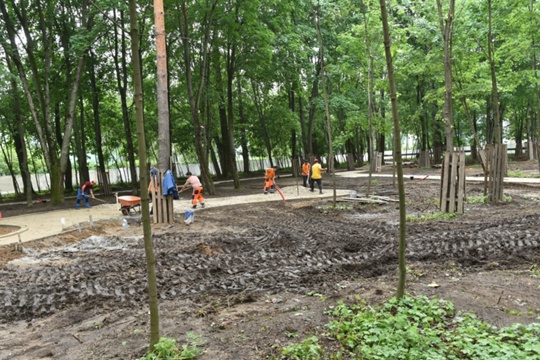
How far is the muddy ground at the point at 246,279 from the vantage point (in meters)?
4.16

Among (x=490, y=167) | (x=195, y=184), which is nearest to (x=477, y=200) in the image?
(x=490, y=167)

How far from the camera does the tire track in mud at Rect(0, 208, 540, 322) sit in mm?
5812

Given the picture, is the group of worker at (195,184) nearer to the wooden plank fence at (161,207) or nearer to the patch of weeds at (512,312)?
the wooden plank fence at (161,207)

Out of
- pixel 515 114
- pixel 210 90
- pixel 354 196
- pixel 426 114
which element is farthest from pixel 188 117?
pixel 515 114

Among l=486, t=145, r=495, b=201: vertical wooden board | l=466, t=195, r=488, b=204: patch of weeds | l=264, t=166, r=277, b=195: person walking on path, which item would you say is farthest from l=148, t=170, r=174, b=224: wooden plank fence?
l=486, t=145, r=495, b=201: vertical wooden board

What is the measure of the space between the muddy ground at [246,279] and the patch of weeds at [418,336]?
239mm

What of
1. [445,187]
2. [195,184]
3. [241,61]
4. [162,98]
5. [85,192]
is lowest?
[445,187]

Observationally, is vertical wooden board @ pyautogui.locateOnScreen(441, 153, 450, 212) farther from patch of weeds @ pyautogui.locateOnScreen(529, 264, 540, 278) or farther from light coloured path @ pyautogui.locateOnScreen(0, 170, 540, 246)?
light coloured path @ pyautogui.locateOnScreen(0, 170, 540, 246)

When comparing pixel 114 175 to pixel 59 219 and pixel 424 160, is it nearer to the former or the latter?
pixel 424 160

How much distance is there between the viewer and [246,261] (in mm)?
7328

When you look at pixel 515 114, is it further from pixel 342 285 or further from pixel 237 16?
pixel 342 285

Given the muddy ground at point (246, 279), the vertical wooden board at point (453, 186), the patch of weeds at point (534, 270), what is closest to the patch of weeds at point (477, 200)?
the muddy ground at point (246, 279)

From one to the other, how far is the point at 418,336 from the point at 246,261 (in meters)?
4.15

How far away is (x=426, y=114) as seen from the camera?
31797 millimetres
